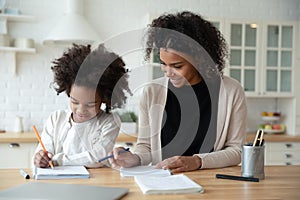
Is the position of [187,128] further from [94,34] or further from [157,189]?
[94,34]

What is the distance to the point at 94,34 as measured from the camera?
12.7 feet

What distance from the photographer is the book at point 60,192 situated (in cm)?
123

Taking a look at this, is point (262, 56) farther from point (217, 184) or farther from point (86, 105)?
point (217, 184)

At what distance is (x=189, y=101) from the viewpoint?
2086 mm

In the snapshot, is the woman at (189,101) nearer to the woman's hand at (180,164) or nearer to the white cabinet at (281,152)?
the woman's hand at (180,164)

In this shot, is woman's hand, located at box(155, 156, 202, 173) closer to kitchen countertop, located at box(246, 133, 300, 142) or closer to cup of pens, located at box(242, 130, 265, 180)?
cup of pens, located at box(242, 130, 265, 180)

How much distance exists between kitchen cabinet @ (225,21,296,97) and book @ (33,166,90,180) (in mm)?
2833

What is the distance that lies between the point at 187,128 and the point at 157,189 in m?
0.75

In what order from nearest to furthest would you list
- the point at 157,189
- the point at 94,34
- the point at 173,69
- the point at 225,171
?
1. the point at 157,189
2. the point at 225,171
3. the point at 173,69
4. the point at 94,34

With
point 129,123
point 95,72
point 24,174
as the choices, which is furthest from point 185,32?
point 129,123

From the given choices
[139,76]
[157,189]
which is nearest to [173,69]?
[157,189]

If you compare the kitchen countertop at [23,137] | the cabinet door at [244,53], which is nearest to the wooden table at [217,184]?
the kitchen countertop at [23,137]

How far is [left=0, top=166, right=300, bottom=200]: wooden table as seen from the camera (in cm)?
132

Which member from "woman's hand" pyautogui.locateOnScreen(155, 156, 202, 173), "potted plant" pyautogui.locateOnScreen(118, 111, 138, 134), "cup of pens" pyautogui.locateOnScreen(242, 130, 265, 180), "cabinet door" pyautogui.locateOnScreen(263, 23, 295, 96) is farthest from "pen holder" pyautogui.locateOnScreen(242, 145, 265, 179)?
"cabinet door" pyautogui.locateOnScreen(263, 23, 295, 96)
